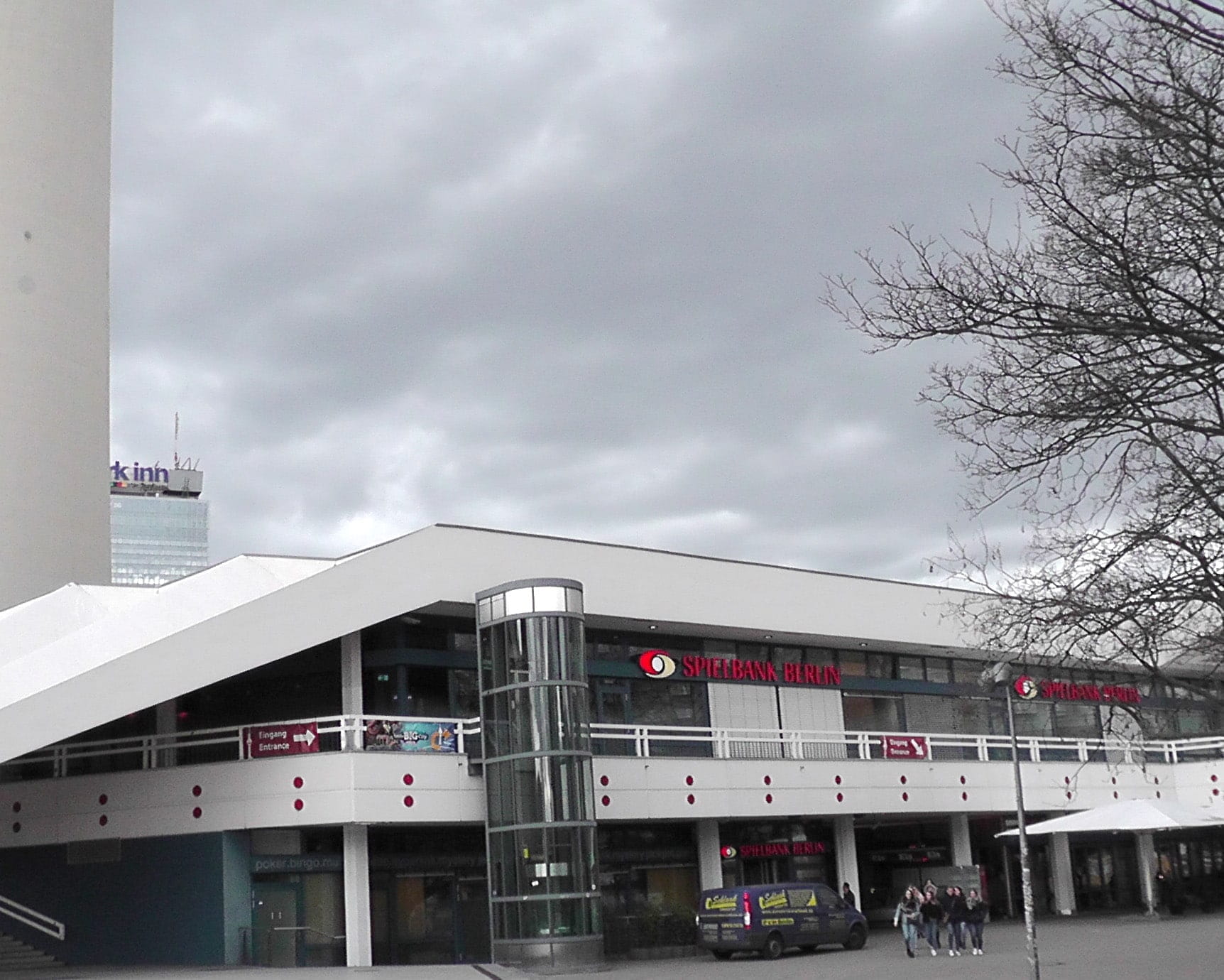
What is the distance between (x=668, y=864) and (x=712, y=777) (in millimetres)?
3263

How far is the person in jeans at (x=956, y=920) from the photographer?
100ft

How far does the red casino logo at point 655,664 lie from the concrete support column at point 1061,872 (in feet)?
47.4

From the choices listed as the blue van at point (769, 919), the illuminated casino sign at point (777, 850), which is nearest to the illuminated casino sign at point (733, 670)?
the illuminated casino sign at point (777, 850)

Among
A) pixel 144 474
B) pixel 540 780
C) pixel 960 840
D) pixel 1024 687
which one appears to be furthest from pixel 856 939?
pixel 144 474

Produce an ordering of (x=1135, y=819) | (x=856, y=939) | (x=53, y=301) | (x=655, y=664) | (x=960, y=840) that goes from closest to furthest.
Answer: (x=856, y=939) < (x=1135, y=819) < (x=655, y=664) < (x=960, y=840) < (x=53, y=301)

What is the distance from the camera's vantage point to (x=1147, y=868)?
43.1m

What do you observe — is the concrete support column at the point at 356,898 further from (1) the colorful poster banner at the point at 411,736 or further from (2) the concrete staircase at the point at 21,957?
(2) the concrete staircase at the point at 21,957

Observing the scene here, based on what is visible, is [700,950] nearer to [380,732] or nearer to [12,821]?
[380,732]

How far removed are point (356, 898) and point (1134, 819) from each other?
54.0 feet

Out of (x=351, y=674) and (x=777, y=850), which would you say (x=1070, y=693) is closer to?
(x=777, y=850)

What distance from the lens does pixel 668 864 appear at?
36.1m

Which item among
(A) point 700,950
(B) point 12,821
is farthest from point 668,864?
(B) point 12,821

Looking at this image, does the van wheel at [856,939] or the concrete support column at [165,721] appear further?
the van wheel at [856,939]

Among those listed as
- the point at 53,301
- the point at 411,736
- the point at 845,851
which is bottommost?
the point at 845,851
